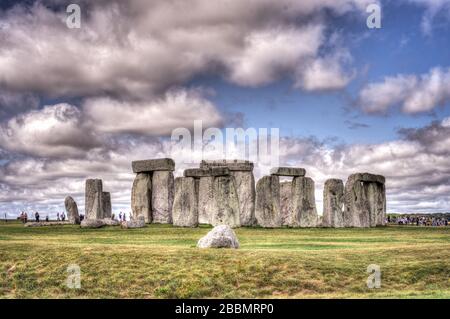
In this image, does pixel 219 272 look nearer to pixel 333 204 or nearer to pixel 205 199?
pixel 205 199

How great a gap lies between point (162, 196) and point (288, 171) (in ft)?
26.8

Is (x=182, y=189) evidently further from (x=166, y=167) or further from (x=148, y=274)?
(x=148, y=274)

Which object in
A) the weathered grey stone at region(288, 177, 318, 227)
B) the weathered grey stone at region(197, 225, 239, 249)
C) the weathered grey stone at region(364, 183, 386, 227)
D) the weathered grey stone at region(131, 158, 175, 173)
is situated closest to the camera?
the weathered grey stone at region(197, 225, 239, 249)

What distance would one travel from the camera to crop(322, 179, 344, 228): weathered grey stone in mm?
37344

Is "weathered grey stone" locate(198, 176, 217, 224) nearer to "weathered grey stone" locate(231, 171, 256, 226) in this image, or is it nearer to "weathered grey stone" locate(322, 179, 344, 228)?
"weathered grey stone" locate(231, 171, 256, 226)

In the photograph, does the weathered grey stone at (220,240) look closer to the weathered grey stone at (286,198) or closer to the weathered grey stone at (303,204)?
the weathered grey stone at (303,204)

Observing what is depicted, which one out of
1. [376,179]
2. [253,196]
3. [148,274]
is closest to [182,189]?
[253,196]

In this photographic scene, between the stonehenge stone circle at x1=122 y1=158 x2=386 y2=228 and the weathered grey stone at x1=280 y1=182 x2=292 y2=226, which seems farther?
the weathered grey stone at x1=280 y1=182 x2=292 y2=226

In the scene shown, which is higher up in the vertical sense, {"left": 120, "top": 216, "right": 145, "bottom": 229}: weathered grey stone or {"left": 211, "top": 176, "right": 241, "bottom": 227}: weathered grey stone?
{"left": 211, "top": 176, "right": 241, "bottom": 227}: weathered grey stone

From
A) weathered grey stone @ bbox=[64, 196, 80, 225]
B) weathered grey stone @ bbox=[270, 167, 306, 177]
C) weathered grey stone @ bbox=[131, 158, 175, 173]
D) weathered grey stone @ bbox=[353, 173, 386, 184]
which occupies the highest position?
weathered grey stone @ bbox=[131, 158, 175, 173]

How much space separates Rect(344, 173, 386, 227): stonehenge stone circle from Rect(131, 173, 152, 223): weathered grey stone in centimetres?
1258

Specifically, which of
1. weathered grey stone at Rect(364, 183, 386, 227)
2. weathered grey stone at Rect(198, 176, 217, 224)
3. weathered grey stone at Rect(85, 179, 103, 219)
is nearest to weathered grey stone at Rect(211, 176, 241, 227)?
weathered grey stone at Rect(198, 176, 217, 224)

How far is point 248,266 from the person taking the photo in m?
17.2

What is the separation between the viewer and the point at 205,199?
36.7 metres
